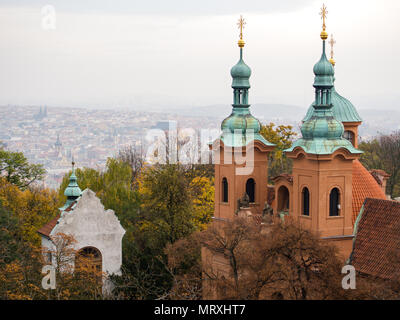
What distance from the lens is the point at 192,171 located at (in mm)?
63125

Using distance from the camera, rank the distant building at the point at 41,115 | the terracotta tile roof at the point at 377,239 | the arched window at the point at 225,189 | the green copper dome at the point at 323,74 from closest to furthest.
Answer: the terracotta tile roof at the point at 377,239, the green copper dome at the point at 323,74, the arched window at the point at 225,189, the distant building at the point at 41,115

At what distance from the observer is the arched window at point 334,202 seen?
114 ft

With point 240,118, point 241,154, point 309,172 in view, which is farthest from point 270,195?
point 309,172

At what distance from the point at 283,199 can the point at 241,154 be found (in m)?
3.21

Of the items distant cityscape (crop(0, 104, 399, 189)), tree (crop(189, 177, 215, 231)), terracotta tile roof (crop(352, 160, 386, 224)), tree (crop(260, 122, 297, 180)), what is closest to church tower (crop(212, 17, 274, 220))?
terracotta tile roof (crop(352, 160, 386, 224))

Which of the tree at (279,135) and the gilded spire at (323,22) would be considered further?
the tree at (279,135)

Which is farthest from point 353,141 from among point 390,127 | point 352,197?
point 390,127

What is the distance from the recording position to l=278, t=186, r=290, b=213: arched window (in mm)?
38281

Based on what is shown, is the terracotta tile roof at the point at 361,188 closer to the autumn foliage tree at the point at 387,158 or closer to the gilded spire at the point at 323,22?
the gilded spire at the point at 323,22

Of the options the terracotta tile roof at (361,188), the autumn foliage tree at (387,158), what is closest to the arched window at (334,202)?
the terracotta tile roof at (361,188)

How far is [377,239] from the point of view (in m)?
31.9

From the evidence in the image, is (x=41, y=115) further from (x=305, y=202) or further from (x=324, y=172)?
(x=324, y=172)
